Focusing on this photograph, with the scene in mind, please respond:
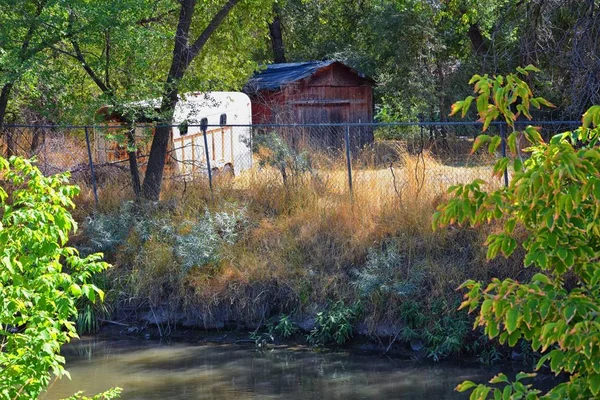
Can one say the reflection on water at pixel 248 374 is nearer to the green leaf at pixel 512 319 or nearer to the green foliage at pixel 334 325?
the green foliage at pixel 334 325

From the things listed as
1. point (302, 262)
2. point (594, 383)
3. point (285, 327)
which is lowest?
point (285, 327)

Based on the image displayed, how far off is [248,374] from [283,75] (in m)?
14.9

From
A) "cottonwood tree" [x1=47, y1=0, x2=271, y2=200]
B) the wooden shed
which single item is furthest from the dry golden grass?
the wooden shed

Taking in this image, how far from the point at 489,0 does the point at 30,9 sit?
10711 millimetres

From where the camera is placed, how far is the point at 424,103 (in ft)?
77.4

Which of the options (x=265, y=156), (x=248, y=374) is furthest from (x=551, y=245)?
(x=265, y=156)

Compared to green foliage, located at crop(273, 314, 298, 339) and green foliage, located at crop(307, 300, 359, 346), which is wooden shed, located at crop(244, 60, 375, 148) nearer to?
green foliage, located at crop(273, 314, 298, 339)

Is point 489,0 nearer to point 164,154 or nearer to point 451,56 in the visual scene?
point 451,56

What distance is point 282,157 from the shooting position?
14195 mm

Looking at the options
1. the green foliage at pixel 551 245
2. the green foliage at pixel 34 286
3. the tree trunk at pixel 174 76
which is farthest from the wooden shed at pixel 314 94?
the green foliage at pixel 551 245

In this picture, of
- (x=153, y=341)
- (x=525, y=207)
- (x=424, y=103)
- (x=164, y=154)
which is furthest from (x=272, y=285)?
(x=424, y=103)

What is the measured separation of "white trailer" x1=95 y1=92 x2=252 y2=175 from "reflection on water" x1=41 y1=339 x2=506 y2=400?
4.17m

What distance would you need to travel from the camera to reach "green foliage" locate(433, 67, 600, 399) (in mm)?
3209

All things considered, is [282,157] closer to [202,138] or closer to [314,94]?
[202,138]
